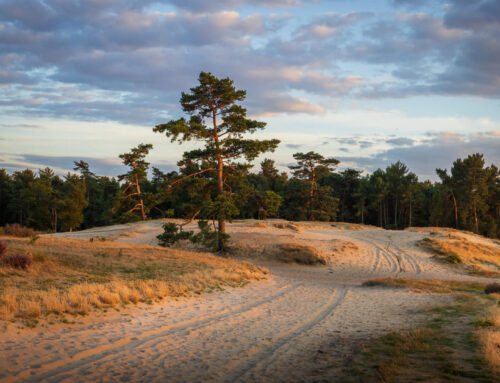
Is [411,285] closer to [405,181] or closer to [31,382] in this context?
[31,382]

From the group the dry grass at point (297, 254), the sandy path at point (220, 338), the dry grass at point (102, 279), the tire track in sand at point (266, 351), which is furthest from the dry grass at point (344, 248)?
the tire track in sand at point (266, 351)

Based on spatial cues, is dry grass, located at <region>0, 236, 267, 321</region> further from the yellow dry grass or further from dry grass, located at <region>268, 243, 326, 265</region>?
the yellow dry grass

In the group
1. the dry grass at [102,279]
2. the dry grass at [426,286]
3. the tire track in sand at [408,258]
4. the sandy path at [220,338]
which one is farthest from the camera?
the tire track in sand at [408,258]

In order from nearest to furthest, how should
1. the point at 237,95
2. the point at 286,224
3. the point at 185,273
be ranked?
the point at 185,273, the point at 237,95, the point at 286,224

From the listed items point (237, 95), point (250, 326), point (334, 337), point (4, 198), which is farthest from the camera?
point (4, 198)

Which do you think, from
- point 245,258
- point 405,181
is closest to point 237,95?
point 245,258

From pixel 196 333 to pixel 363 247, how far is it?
78.2ft

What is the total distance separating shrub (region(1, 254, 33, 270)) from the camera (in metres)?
11.6

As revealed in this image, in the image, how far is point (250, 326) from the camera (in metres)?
9.18

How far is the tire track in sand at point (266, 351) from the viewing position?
19.2 ft

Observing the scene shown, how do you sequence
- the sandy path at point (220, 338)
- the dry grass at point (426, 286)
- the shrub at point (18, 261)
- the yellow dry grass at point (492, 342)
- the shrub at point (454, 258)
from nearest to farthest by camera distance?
the yellow dry grass at point (492, 342) → the sandy path at point (220, 338) → the shrub at point (18, 261) → the dry grass at point (426, 286) → the shrub at point (454, 258)

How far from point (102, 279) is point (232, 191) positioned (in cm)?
1495

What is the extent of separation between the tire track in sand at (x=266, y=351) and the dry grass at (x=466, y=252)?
63.7 feet

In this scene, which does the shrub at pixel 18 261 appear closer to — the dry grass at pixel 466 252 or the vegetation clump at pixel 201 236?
the vegetation clump at pixel 201 236
